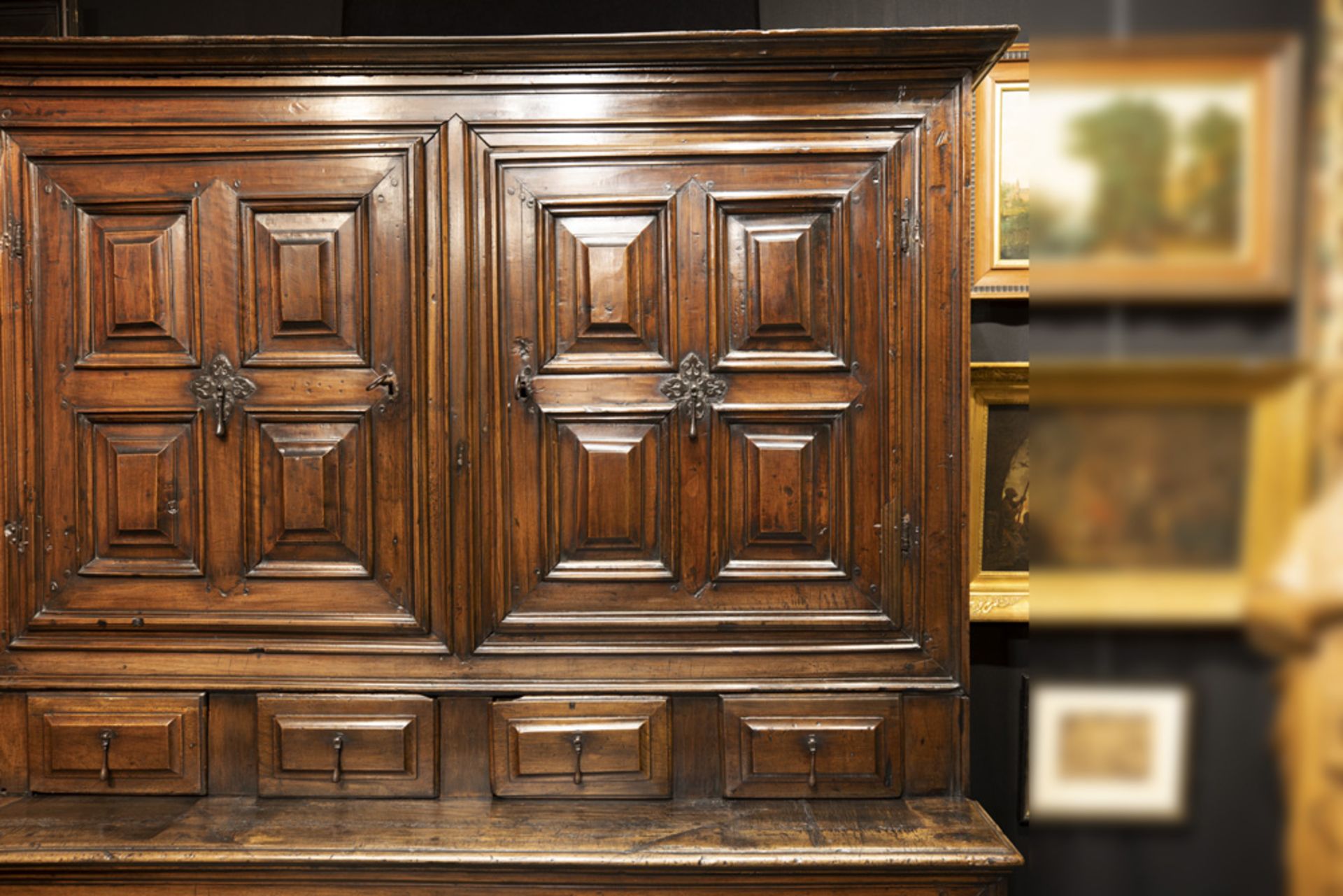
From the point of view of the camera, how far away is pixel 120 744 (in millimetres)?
1986

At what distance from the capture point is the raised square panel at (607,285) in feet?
6.37

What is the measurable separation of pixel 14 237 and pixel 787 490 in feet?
5.55

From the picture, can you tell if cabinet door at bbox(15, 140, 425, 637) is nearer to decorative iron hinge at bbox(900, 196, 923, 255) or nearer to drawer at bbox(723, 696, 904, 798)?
drawer at bbox(723, 696, 904, 798)

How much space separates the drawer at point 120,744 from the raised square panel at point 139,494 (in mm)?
281

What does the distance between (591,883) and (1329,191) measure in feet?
6.29

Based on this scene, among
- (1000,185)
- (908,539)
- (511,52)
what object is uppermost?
(511,52)

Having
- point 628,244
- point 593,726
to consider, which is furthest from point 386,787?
point 628,244

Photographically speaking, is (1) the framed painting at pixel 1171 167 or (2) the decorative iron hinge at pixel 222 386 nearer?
(1) the framed painting at pixel 1171 167

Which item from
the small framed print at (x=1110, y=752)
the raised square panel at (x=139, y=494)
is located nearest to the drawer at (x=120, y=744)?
the raised square panel at (x=139, y=494)

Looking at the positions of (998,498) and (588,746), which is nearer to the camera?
(588,746)

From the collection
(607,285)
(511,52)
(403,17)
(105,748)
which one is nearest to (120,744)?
(105,748)

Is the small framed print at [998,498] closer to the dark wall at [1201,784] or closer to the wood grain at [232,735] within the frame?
the wood grain at [232,735]

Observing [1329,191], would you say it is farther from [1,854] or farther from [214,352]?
[1,854]

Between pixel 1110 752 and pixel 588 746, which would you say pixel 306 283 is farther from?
pixel 1110 752
